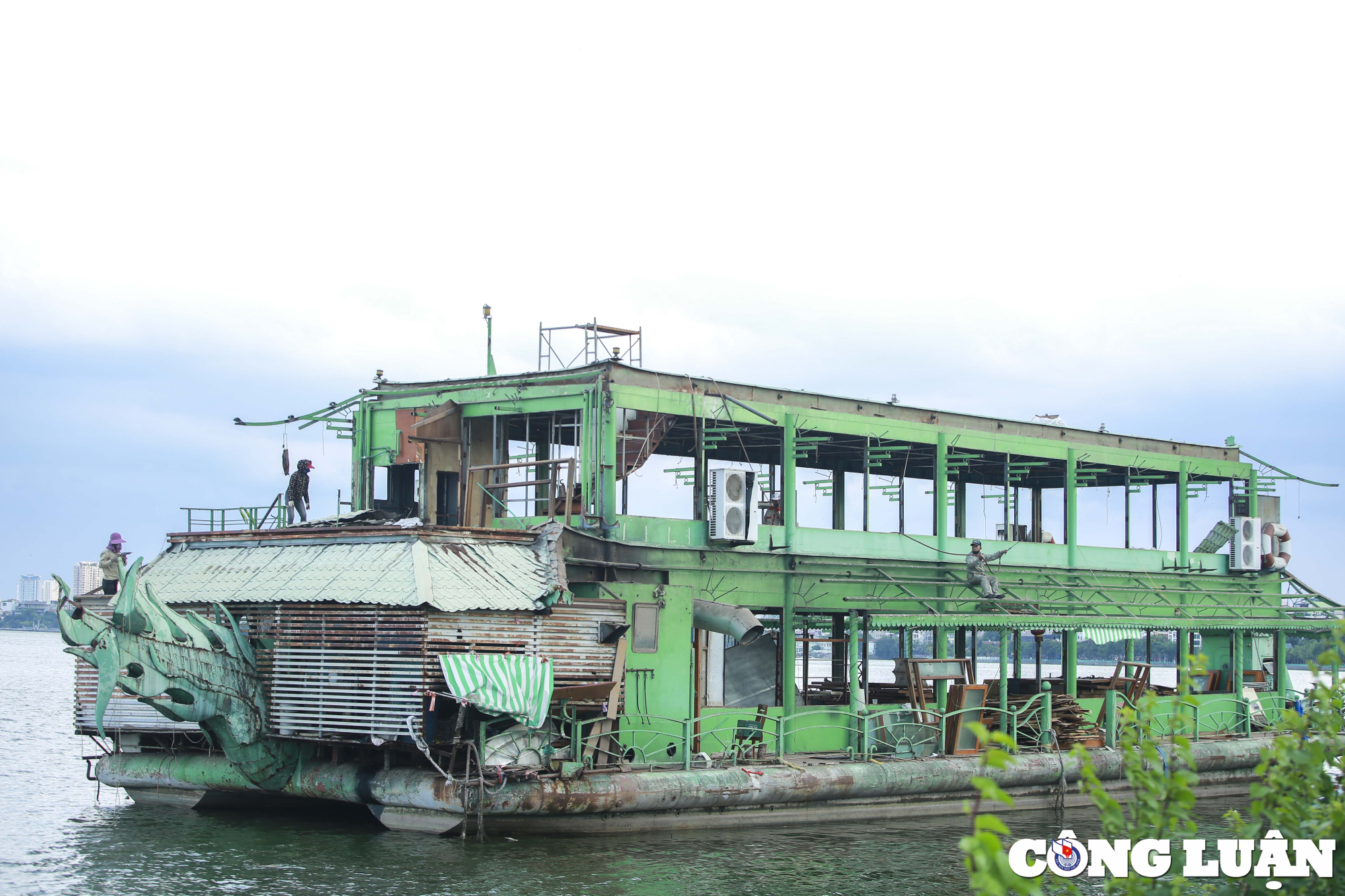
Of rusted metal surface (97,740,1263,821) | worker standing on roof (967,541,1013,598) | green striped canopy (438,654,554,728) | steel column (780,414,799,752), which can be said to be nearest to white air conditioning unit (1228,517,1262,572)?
worker standing on roof (967,541,1013,598)

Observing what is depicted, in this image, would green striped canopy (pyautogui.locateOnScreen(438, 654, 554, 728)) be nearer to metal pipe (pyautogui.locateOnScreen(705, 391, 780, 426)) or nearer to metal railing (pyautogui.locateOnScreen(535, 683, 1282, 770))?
metal railing (pyautogui.locateOnScreen(535, 683, 1282, 770))

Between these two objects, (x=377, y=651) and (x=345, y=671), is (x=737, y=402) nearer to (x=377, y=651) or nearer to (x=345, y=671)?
(x=377, y=651)

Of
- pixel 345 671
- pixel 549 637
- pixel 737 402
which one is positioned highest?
pixel 737 402

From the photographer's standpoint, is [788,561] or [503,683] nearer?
[503,683]

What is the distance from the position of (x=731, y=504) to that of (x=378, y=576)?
25.4 ft

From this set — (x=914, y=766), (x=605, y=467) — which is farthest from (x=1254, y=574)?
(x=605, y=467)

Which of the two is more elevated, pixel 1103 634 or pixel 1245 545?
pixel 1245 545

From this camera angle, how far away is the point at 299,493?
1252 inches

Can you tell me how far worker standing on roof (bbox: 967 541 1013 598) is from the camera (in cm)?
3222

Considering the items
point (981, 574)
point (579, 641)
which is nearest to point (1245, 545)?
point (981, 574)

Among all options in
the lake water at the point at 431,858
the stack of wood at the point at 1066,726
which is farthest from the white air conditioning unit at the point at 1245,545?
the lake water at the point at 431,858

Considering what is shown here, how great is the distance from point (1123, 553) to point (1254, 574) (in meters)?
5.78

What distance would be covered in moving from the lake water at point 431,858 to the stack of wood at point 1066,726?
257 cm

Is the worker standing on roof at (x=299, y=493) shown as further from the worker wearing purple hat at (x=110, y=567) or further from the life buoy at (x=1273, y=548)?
the life buoy at (x=1273, y=548)
